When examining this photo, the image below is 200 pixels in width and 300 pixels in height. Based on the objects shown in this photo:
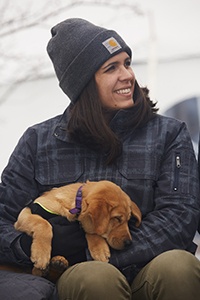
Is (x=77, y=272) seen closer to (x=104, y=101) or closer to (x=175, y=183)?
(x=175, y=183)

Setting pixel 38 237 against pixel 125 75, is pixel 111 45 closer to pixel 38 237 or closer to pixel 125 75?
pixel 125 75

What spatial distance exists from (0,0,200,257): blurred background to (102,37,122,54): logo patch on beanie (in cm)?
45

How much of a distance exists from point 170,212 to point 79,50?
725 mm

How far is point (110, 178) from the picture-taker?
2250mm

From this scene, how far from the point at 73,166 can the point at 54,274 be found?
0.44 m

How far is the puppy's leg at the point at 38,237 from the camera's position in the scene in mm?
Answer: 2031

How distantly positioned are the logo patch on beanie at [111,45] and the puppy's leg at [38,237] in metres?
0.70

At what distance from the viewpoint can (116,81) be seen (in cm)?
235

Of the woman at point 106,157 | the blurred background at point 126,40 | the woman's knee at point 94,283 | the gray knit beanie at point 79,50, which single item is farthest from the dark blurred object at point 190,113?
the woman's knee at point 94,283

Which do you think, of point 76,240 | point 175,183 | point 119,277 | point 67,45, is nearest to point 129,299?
point 119,277

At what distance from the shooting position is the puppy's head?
2.05 m

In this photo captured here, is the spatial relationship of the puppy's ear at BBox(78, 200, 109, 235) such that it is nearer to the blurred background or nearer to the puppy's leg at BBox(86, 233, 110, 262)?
the puppy's leg at BBox(86, 233, 110, 262)

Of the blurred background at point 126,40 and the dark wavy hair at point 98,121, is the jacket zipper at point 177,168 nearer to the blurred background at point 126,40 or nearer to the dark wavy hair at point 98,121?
the dark wavy hair at point 98,121

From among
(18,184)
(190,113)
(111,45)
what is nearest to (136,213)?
(18,184)
